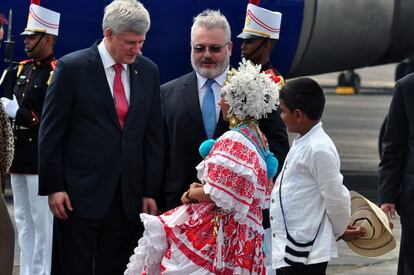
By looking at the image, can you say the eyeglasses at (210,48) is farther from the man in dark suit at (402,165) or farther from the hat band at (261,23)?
the hat band at (261,23)

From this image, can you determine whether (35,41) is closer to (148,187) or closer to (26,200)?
(26,200)

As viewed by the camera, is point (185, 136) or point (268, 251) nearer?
point (185, 136)

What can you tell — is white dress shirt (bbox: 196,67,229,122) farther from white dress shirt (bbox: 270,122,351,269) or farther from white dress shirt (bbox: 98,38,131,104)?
white dress shirt (bbox: 270,122,351,269)

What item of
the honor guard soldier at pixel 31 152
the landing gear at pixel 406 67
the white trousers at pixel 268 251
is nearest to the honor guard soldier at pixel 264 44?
the white trousers at pixel 268 251

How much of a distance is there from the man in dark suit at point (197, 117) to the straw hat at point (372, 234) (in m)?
0.86

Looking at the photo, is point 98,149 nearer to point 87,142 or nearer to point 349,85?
point 87,142

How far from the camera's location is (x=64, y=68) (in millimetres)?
6109

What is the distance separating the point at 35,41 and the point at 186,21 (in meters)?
3.76

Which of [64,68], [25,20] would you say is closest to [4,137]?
[64,68]

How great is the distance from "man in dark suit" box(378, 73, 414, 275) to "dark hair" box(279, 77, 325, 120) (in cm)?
75

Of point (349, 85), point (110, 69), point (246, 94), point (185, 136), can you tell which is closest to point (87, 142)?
point (110, 69)

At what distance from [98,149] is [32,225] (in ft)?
6.72

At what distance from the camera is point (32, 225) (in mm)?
7996

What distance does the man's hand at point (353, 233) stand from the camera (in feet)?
19.0
